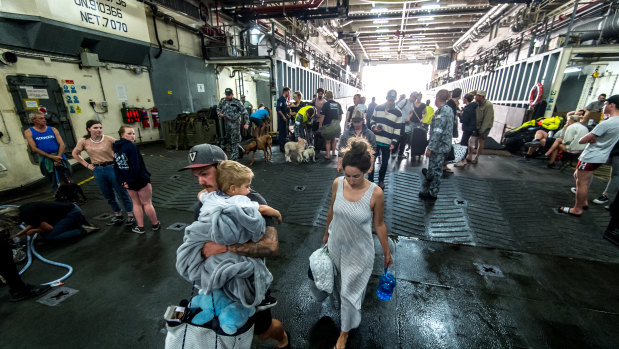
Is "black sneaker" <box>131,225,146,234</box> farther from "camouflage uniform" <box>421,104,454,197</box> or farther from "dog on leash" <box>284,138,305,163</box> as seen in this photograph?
"camouflage uniform" <box>421,104,454,197</box>

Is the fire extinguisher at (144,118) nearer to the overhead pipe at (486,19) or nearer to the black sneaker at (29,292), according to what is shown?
the black sneaker at (29,292)

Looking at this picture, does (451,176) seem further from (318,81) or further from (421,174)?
(318,81)

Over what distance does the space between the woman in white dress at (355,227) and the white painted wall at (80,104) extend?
8.01 m

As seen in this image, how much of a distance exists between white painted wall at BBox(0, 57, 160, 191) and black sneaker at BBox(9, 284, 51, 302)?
4779 mm

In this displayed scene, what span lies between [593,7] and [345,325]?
13.0m

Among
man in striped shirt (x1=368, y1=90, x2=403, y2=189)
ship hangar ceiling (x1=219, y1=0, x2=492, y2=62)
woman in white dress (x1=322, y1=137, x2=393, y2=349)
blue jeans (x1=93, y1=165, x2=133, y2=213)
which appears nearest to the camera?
woman in white dress (x1=322, y1=137, x2=393, y2=349)

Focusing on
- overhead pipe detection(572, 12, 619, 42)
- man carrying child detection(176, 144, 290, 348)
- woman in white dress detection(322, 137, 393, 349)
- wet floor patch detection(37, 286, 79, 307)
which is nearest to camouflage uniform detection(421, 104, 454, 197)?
woman in white dress detection(322, 137, 393, 349)

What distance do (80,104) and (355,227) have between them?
9.00 m

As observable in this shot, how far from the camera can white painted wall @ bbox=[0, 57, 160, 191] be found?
17.9 feet

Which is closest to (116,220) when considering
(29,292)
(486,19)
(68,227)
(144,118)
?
(68,227)

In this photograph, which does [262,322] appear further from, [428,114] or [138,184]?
[428,114]

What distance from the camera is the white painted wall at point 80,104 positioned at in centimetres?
546

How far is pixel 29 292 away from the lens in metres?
2.72

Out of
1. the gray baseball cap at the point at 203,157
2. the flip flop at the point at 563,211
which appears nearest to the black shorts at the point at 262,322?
the gray baseball cap at the point at 203,157
